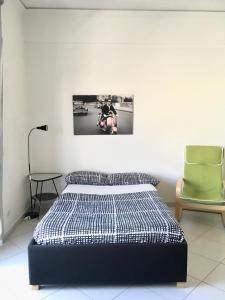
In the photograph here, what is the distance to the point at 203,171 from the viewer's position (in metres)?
4.18

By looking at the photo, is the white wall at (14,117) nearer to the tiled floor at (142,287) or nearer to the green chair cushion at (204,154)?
the tiled floor at (142,287)

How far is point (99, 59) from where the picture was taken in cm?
421

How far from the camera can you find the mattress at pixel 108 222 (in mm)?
2451

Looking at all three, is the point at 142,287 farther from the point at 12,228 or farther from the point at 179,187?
the point at 12,228

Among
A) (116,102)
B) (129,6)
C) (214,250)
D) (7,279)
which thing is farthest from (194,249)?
(129,6)

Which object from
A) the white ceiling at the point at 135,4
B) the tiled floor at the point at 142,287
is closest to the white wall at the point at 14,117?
the white ceiling at the point at 135,4

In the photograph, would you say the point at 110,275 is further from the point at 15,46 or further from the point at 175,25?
the point at 175,25

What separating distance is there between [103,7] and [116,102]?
1.35 metres

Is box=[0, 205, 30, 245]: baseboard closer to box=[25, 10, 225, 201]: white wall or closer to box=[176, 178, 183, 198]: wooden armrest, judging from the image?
box=[25, 10, 225, 201]: white wall

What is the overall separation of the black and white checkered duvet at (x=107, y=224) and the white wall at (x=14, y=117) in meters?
0.81

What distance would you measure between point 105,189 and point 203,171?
58.6 inches

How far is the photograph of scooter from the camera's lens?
4.28 meters

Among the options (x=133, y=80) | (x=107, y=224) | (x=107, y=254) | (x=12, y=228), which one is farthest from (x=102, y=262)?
(x=133, y=80)

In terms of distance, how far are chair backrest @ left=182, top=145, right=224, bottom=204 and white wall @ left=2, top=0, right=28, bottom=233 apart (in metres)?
2.34
